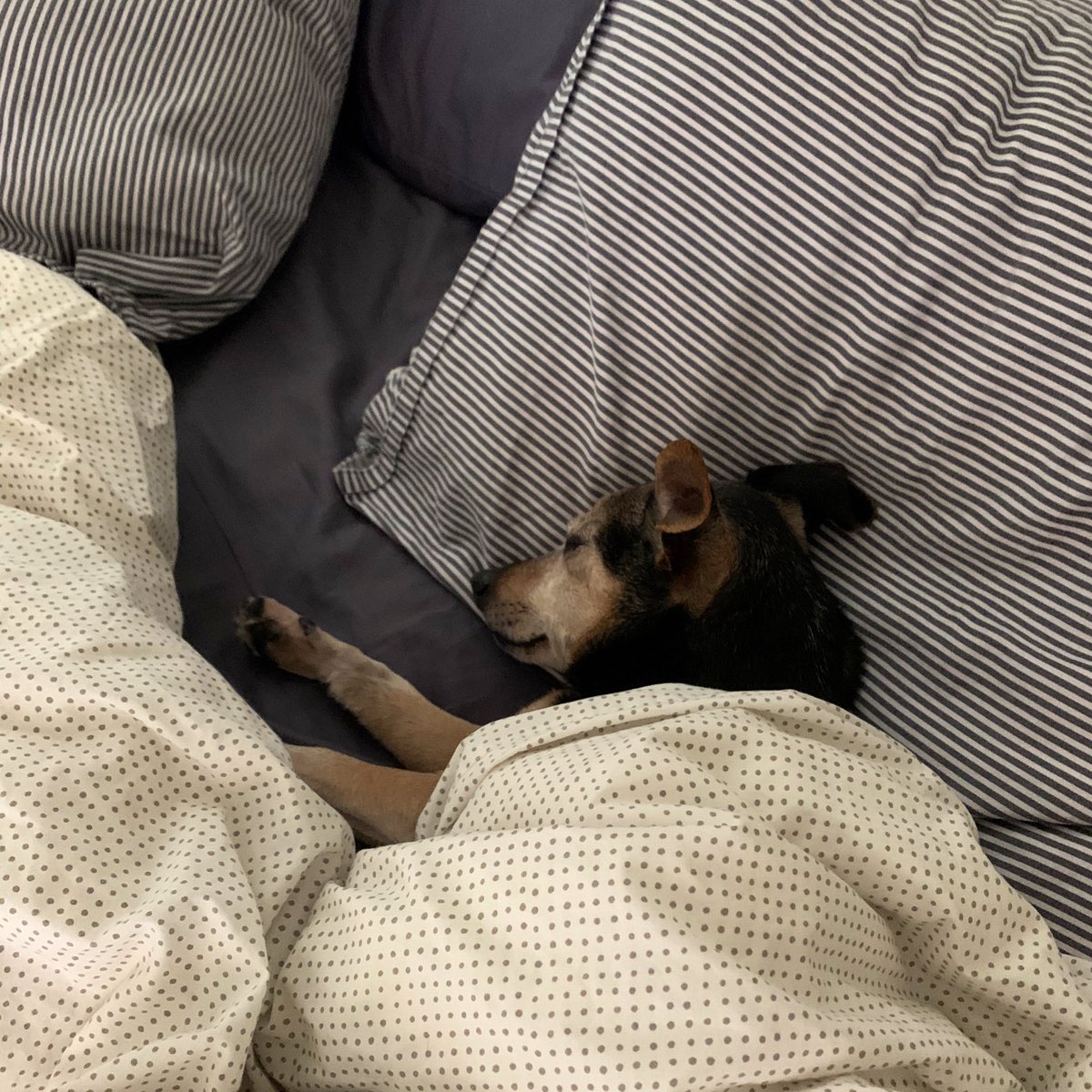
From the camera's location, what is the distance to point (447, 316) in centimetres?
160

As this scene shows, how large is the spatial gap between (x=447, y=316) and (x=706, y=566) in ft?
1.91

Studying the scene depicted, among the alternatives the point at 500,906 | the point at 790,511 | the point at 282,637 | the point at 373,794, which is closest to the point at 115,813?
the point at 500,906

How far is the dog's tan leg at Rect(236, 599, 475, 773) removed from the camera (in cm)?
151

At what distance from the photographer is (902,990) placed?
98cm

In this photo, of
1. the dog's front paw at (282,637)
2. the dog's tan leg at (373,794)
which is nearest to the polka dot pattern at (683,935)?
the dog's tan leg at (373,794)

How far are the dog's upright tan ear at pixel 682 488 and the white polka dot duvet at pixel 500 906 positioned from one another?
285 millimetres

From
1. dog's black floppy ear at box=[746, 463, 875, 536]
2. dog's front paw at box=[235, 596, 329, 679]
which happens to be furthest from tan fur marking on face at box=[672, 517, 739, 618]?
dog's front paw at box=[235, 596, 329, 679]

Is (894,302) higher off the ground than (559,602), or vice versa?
(894,302)

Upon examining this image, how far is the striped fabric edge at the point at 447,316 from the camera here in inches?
56.7

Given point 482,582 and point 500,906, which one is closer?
point 500,906

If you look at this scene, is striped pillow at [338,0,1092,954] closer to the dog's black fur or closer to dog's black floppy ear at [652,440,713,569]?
the dog's black fur

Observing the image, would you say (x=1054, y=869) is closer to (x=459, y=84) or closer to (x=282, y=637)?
(x=282, y=637)

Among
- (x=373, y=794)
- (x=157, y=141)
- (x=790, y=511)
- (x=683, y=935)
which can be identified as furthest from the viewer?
(x=157, y=141)

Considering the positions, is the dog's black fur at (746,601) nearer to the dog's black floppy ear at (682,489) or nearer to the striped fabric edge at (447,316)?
the dog's black floppy ear at (682,489)
